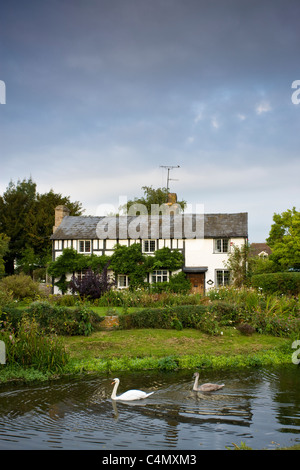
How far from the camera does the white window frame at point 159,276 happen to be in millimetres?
33969

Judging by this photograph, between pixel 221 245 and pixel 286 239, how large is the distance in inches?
218

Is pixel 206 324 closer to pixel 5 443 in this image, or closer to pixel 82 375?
pixel 82 375

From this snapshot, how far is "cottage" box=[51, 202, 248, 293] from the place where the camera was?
112 feet

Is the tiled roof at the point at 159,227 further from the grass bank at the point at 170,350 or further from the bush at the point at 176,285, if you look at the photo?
the grass bank at the point at 170,350

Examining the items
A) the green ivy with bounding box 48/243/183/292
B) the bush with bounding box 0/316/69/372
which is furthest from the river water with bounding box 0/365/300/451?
the green ivy with bounding box 48/243/183/292

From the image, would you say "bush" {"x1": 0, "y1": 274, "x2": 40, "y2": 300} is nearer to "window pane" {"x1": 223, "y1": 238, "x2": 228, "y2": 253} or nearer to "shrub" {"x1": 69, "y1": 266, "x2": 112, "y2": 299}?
"shrub" {"x1": 69, "y1": 266, "x2": 112, "y2": 299}

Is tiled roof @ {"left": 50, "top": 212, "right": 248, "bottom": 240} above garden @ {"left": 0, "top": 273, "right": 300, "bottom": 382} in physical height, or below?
above

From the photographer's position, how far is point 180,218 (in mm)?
36406

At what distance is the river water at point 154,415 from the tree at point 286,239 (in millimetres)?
24530

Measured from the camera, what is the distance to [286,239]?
3528 centimetres

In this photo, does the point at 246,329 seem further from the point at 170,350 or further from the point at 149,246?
the point at 149,246

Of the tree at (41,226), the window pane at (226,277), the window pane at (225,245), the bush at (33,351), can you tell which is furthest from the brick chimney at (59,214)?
the bush at (33,351)

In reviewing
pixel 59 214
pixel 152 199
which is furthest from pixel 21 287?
pixel 152 199
